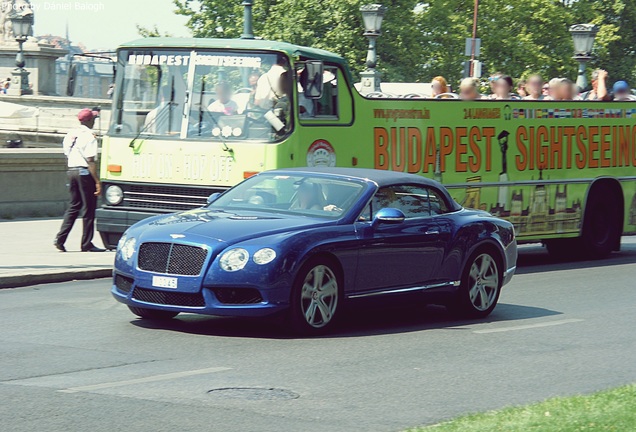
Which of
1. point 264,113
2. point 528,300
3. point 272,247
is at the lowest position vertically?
point 528,300

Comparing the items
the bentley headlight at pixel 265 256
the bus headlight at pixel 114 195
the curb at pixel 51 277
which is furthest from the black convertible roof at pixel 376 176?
the bus headlight at pixel 114 195

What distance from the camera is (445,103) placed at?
17.6 metres

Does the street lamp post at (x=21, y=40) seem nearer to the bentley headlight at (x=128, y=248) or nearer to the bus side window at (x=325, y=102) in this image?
the bus side window at (x=325, y=102)

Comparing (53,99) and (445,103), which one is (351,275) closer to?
(445,103)

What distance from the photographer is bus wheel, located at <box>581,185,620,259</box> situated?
64.9ft

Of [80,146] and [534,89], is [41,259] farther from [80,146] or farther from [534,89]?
[534,89]

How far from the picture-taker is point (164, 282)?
34.6ft

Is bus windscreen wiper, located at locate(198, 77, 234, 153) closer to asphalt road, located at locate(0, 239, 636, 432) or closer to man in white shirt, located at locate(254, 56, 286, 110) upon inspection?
man in white shirt, located at locate(254, 56, 286, 110)

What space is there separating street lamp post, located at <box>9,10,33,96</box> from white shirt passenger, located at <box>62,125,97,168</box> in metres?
26.7

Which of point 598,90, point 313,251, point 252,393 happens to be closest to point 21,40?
point 598,90

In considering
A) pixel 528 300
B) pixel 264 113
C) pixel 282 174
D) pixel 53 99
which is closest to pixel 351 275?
pixel 282 174

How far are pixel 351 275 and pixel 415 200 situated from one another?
54.9 inches

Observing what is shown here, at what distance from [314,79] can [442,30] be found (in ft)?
176

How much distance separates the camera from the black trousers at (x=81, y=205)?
17375 mm
